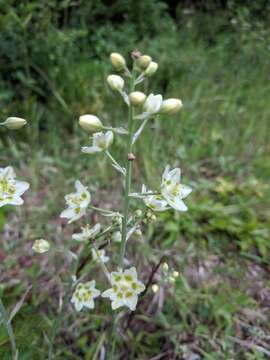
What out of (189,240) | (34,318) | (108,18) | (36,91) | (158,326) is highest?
(108,18)

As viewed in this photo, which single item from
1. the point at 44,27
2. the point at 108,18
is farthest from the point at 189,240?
the point at 108,18

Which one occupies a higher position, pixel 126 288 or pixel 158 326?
pixel 126 288

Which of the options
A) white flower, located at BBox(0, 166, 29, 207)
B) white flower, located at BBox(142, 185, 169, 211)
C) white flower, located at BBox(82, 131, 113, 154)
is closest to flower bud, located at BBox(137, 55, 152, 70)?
white flower, located at BBox(82, 131, 113, 154)

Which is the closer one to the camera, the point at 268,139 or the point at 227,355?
the point at 227,355

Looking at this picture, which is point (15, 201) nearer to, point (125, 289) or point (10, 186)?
point (10, 186)

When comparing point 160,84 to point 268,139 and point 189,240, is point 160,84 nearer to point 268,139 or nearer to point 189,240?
point 268,139

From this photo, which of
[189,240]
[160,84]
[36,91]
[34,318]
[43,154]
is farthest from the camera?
[160,84]

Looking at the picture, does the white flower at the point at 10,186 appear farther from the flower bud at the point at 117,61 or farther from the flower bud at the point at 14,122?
the flower bud at the point at 117,61

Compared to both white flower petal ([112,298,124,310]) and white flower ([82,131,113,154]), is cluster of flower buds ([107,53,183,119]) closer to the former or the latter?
white flower ([82,131,113,154])
